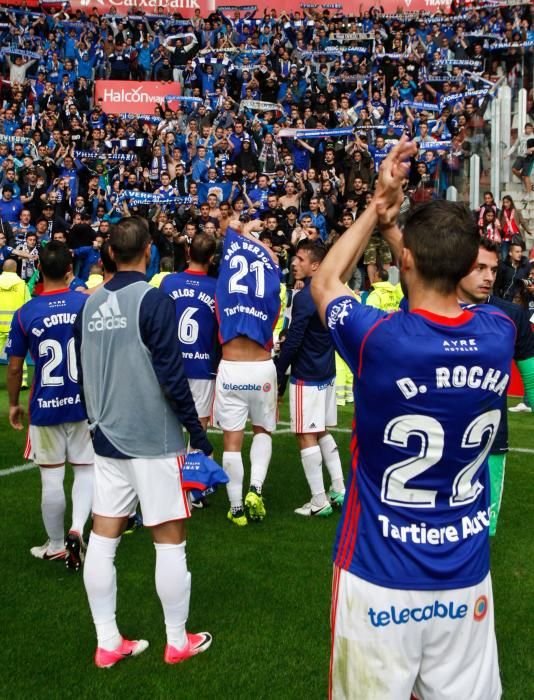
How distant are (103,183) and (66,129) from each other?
319 cm

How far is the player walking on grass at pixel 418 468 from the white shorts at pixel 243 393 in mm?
4474

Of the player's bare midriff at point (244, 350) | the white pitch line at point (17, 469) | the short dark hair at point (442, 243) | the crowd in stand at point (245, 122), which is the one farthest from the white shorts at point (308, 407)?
the crowd in stand at point (245, 122)

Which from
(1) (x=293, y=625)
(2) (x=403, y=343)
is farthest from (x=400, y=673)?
(1) (x=293, y=625)

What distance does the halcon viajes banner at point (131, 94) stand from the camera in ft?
91.0

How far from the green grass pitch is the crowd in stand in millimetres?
6763

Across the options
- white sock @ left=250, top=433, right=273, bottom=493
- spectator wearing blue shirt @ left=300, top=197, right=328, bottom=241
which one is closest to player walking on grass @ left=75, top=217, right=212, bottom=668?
white sock @ left=250, top=433, right=273, bottom=493

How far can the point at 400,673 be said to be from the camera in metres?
2.80

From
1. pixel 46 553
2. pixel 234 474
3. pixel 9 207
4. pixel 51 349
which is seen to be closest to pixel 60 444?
pixel 51 349

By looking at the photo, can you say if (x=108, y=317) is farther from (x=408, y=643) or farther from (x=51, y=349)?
(x=408, y=643)

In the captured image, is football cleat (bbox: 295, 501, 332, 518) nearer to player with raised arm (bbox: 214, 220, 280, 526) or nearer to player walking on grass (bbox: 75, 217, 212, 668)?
player with raised arm (bbox: 214, 220, 280, 526)

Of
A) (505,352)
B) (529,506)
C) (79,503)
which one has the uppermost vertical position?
(505,352)

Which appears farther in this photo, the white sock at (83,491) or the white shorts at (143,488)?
the white sock at (83,491)

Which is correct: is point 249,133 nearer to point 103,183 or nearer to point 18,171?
point 103,183

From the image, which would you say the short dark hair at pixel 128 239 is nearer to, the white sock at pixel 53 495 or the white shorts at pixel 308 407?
the white sock at pixel 53 495
